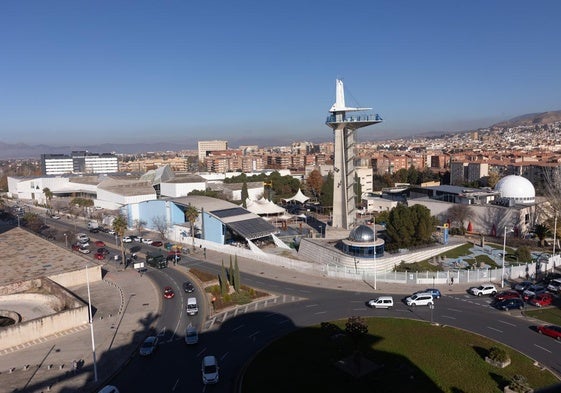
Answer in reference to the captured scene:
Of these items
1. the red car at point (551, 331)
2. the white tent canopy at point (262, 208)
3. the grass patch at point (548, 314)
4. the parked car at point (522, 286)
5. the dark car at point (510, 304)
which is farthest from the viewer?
the white tent canopy at point (262, 208)

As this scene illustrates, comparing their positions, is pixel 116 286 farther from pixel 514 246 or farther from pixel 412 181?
pixel 412 181

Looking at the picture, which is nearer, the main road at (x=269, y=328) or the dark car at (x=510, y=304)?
the main road at (x=269, y=328)

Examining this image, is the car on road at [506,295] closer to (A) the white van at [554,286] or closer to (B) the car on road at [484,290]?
(B) the car on road at [484,290]

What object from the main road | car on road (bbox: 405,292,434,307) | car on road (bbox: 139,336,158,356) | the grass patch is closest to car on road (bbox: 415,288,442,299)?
the main road

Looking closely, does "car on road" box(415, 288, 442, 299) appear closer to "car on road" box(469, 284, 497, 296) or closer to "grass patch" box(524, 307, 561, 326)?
"car on road" box(469, 284, 497, 296)

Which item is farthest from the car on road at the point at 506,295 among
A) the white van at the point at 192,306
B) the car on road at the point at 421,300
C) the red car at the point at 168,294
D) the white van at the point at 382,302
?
the red car at the point at 168,294
